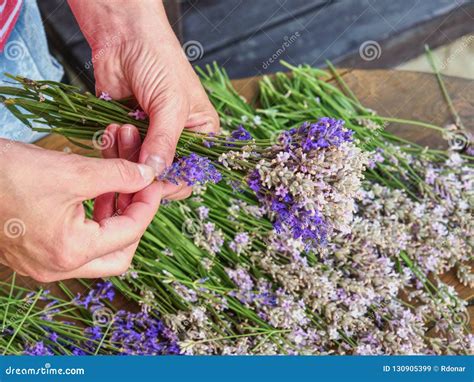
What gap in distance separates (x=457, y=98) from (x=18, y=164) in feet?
3.79

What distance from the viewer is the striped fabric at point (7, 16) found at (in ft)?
4.28

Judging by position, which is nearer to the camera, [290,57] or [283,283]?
[283,283]

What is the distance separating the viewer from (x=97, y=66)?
4.09 feet

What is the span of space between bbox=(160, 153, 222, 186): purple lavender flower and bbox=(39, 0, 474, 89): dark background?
4.21 ft

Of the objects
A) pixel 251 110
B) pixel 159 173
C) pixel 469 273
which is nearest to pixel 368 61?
pixel 251 110

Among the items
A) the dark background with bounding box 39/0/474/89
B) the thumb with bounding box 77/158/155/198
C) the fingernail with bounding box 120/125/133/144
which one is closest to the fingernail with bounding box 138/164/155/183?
the thumb with bounding box 77/158/155/198

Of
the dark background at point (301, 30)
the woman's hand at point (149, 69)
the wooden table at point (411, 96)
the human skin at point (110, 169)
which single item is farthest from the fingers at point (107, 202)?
the dark background at point (301, 30)

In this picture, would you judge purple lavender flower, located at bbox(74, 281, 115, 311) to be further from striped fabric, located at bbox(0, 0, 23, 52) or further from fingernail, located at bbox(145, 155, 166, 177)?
striped fabric, located at bbox(0, 0, 23, 52)

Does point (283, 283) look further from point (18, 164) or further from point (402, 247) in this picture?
point (18, 164)

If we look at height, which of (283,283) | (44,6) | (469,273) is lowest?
(283,283)

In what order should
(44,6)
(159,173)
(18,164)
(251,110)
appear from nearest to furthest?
(18,164) < (159,173) < (251,110) < (44,6)

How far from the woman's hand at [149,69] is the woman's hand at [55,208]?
117mm

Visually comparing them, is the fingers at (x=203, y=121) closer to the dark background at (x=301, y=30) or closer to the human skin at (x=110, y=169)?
the human skin at (x=110, y=169)

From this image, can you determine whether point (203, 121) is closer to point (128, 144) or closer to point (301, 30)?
point (128, 144)
